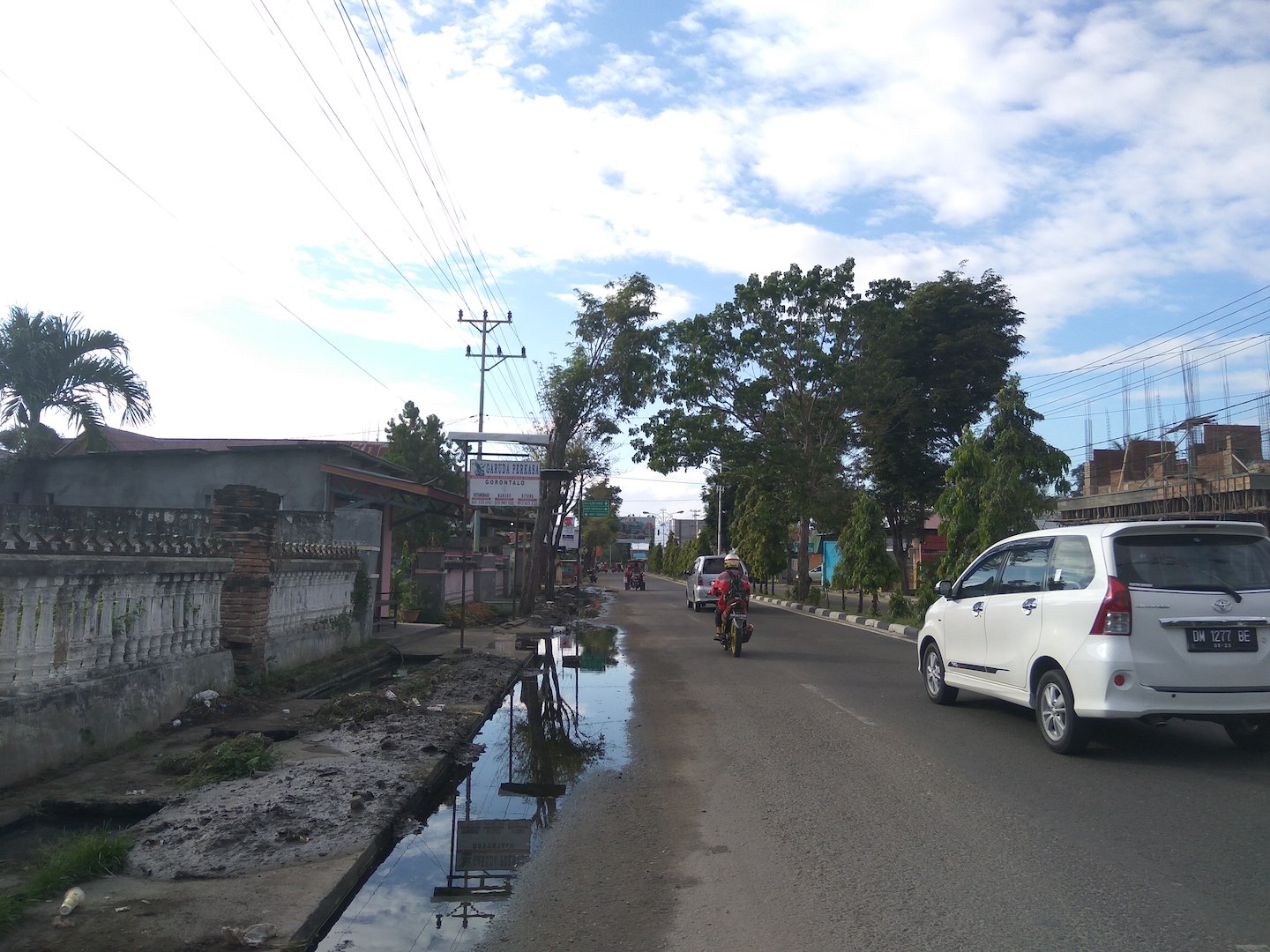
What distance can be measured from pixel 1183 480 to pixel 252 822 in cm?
2613

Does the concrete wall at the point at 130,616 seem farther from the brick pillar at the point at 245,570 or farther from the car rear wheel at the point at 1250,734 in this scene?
the car rear wheel at the point at 1250,734

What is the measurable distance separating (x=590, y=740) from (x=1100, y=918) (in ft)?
16.8

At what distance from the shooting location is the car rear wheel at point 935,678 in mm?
9961

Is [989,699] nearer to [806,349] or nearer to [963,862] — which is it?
[963,862]

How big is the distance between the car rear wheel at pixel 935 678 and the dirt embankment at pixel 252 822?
4.87 metres

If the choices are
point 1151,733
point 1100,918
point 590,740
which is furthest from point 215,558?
point 1151,733

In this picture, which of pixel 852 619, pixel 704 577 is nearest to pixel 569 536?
pixel 704 577

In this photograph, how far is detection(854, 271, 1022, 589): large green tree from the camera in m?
32.3

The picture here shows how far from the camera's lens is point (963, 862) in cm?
495

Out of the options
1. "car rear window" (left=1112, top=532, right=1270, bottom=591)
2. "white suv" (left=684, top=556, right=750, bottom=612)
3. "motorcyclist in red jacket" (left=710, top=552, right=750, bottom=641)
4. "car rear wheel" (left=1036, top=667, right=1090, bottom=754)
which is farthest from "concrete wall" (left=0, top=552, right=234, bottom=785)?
"white suv" (left=684, top=556, right=750, bottom=612)

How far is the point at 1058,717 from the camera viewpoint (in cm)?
749

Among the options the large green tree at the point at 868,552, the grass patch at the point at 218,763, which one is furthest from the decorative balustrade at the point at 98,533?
the large green tree at the point at 868,552

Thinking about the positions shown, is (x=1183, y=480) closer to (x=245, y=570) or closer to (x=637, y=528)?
(x=245, y=570)

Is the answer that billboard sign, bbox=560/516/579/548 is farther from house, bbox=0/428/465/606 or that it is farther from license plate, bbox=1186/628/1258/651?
license plate, bbox=1186/628/1258/651
